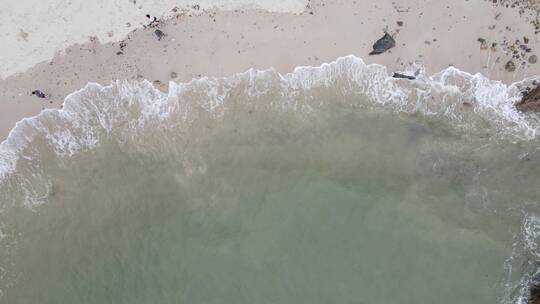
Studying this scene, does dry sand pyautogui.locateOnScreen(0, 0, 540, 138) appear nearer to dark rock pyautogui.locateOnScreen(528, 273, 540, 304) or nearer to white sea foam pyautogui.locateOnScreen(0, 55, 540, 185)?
white sea foam pyautogui.locateOnScreen(0, 55, 540, 185)

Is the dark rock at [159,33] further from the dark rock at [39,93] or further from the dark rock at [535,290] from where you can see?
the dark rock at [535,290]

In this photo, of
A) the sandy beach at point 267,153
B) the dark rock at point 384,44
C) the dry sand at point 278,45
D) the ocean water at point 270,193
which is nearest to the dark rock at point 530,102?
the sandy beach at point 267,153

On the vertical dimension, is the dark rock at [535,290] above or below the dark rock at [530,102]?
below

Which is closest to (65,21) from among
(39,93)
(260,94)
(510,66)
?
(39,93)

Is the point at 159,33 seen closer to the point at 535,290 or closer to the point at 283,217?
the point at 283,217

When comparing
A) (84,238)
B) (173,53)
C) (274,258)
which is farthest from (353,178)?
(84,238)

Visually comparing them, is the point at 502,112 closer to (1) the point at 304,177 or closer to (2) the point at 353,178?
(2) the point at 353,178
